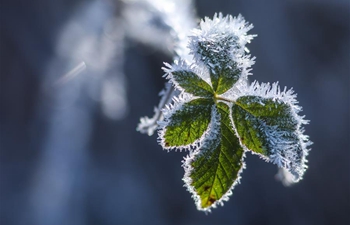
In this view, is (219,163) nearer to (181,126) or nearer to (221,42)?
(181,126)

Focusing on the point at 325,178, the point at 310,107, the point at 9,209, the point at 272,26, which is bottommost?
the point at 325,178

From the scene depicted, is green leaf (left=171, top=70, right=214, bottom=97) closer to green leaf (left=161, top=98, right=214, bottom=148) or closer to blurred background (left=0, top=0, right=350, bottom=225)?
green leaf (left=161, top=98, right=214, bottom=148)

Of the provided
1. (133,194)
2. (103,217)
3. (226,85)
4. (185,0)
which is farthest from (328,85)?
(226,85)

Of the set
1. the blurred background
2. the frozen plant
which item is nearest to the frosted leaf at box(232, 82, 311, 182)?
the frozen plant

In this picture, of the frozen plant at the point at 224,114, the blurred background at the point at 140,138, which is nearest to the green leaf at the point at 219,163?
the frozen plant at the point at 224,114

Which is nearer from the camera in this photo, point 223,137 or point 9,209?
point 223,137

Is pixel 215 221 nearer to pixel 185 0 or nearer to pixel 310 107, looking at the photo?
pixel 310 107

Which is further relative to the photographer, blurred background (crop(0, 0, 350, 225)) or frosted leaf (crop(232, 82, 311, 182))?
blurred background (crop(0, 0, 350, 225))
